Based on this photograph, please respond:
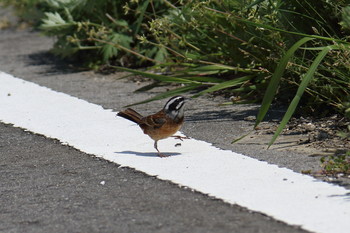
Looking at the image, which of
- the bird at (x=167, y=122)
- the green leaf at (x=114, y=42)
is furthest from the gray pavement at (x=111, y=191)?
the green leaf at (x=114, y=42)

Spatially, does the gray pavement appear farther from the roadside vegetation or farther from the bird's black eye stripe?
the bird's black eye stripe

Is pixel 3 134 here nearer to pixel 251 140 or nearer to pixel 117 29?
pixel 251 140

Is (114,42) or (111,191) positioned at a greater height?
(111,191)

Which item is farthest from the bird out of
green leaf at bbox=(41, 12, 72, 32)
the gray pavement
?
green leaf at bbox=(41, 12, 72, 32)

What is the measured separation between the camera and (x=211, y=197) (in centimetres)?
533

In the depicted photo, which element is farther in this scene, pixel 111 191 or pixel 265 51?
pixel 265 51

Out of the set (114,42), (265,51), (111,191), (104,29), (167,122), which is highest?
(265,51)

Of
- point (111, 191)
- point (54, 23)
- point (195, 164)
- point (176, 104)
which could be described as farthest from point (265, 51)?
point (54, 23)

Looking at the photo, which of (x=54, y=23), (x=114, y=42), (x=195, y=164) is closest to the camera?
(x=195, y=164)

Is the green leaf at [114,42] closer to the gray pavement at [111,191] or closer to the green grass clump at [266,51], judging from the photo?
the green grass clump at [266,51]

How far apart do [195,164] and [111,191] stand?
0.75 meters

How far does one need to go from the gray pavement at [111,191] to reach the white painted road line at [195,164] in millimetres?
122

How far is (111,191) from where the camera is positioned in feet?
18.6

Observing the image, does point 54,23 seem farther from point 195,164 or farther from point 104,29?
point 195,164
